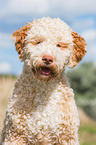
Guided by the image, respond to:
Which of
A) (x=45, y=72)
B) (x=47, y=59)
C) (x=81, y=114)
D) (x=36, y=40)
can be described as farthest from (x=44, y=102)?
(x=81, y=114)

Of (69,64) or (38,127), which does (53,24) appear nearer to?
(69,64)

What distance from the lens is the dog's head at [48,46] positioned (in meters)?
3.59

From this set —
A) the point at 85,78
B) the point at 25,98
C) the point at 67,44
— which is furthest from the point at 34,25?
the point at 85,78

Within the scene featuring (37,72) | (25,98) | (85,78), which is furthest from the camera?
(85,78)

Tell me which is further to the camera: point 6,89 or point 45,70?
point 6,89

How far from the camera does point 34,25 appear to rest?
3.98 m

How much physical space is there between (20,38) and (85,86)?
1344cm

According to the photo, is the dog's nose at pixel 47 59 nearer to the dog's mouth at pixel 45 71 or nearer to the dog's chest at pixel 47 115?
the dog's mouth at pixel 45 71

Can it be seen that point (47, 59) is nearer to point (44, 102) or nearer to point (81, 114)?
point (44, 102)

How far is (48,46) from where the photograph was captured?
12.1 ft

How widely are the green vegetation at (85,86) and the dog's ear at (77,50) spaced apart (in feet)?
41.8

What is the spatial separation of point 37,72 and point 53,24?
769 millimetres

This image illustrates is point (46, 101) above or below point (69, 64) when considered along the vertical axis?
below

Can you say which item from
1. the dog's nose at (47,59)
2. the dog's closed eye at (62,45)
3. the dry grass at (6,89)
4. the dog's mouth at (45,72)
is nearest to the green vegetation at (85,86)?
the dry grass at (6,89)
